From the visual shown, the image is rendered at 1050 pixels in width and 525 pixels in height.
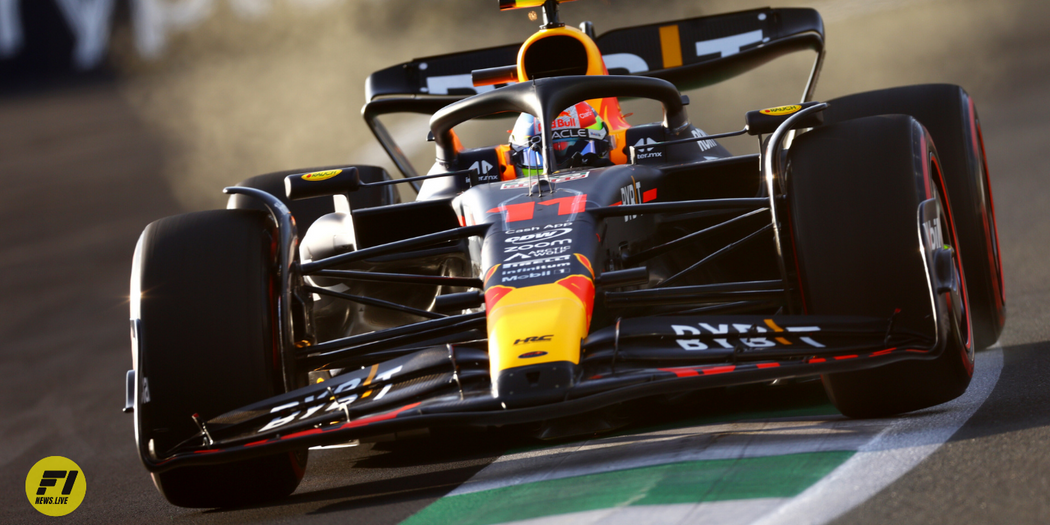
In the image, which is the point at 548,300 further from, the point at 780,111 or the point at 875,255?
the point at 780,111

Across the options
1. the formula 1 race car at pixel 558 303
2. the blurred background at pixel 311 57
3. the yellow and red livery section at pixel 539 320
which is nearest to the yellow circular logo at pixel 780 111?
the formula 1 race car at pixel 558 303

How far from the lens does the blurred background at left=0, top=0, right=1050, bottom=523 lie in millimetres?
14891

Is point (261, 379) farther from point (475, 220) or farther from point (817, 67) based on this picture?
point (817, 67)

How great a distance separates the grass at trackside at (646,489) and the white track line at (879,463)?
0.06 m

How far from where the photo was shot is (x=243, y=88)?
2041 cm

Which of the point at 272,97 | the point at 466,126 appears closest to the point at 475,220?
the point at 466,126

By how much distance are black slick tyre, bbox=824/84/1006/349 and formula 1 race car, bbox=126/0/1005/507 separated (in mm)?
14

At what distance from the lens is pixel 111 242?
47.7ft

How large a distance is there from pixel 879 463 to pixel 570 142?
2711 mm

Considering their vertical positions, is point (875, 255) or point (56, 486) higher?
point (875, 255)

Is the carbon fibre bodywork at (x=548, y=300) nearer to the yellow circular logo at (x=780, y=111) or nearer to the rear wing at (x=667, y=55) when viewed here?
the yellow circular logo at (x=780, y=111)

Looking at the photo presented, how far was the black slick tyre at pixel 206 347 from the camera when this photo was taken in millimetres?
3576

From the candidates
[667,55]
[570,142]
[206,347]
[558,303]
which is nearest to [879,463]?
[558,303]

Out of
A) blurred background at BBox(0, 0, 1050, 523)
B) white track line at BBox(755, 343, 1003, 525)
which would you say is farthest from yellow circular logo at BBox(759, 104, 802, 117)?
blurred background at BBox(0, 0, 1050, 523)
